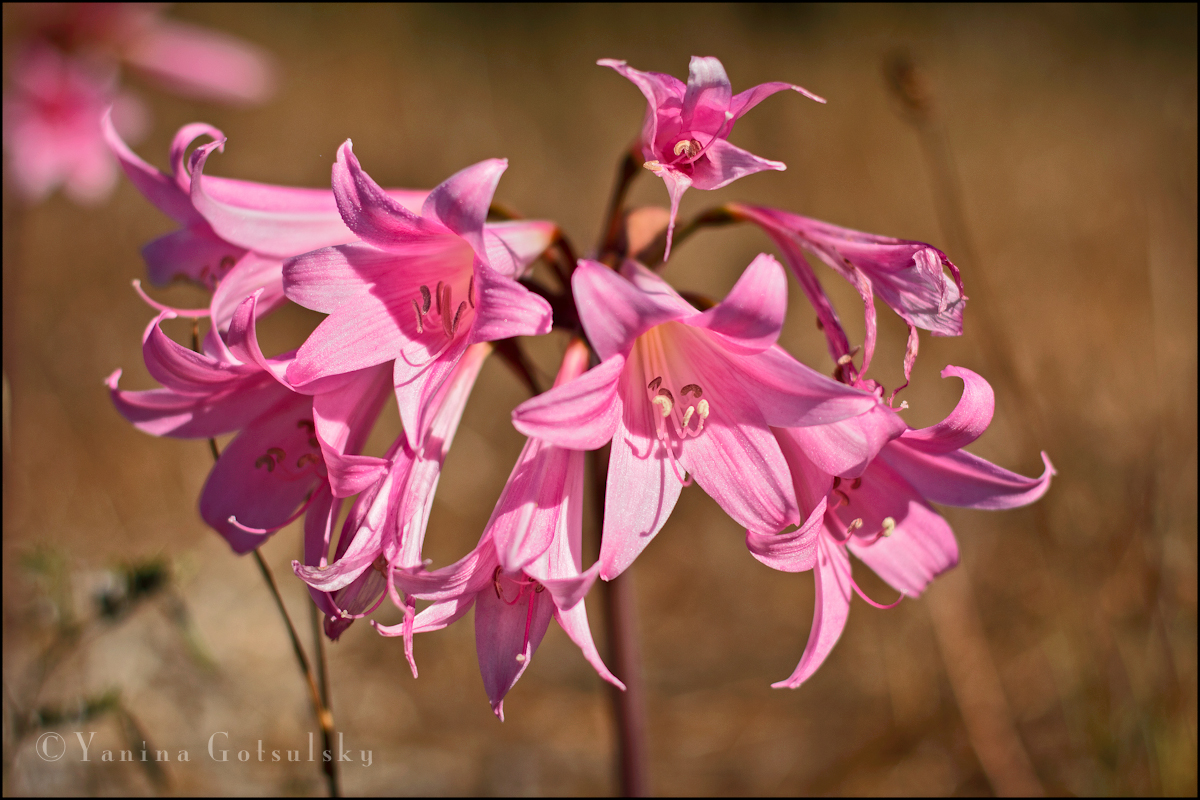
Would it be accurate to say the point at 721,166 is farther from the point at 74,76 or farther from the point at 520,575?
the point at 74,76

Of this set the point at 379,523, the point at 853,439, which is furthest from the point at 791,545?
the point at 379,523

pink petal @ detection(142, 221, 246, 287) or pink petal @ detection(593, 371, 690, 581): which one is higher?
pink petal @ detection(142, 221, 246, 287)

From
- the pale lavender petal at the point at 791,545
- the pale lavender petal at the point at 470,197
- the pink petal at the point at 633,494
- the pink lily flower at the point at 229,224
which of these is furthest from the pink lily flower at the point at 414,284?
the pale lavender petal at the point at 791,545

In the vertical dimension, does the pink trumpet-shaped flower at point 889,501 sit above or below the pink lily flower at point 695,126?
below

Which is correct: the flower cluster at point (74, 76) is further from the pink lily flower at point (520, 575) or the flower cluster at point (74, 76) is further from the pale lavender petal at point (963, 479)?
the pale lavender petal at point (963, 479)

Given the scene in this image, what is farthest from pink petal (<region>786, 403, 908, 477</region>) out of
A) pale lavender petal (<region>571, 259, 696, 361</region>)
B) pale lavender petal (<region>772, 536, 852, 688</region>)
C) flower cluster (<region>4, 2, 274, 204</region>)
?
flower cluster (<region>4, 2, 274, 204</region>)

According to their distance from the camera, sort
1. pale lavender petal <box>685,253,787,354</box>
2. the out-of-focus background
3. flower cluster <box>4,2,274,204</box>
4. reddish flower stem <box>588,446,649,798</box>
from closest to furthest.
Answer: pale lavender petal <box>685,253,787,354</box> → reddish flower stem <box>588,446,649,798</box> → the out-of-focus background → flower cluster <box>4,2,274,204</box>

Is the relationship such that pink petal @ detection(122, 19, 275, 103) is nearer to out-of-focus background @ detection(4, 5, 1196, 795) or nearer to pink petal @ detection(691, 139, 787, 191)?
out-of-focus background @ detection(4, 5, 1196, 795)

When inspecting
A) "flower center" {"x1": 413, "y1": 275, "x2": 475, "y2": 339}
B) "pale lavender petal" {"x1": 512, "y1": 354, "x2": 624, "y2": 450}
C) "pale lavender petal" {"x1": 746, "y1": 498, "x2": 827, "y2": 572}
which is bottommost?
"pale lavender petal" {"x1": 746, "y1": 498, "x2": 827, "y2": 572}
